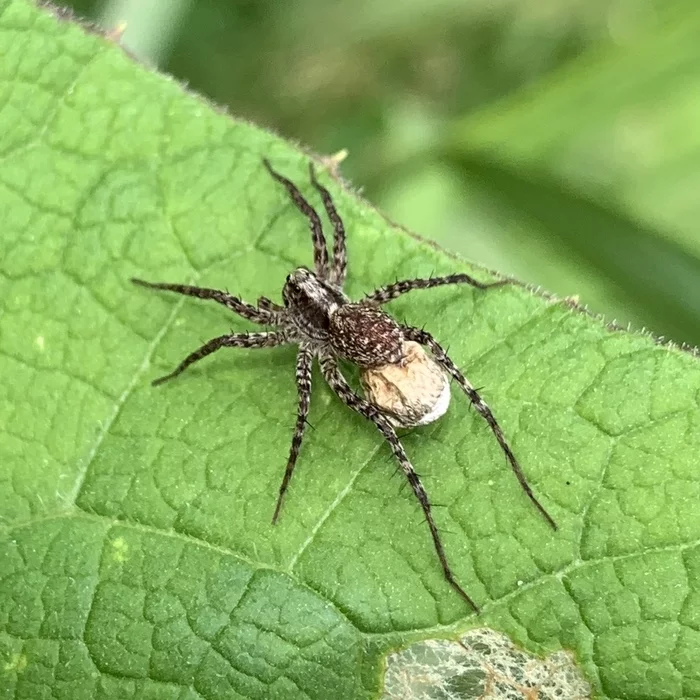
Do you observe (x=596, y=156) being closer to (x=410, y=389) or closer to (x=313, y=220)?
(x=313, y=220)

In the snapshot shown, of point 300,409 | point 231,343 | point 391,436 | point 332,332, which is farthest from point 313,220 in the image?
point 391,436

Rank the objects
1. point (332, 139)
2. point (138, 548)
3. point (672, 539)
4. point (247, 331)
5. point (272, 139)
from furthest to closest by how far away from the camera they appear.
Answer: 1. point (332, 139)
2. point (247, 331)
3. point (272, 139)
4. point (138, 548)
5. point (672, 539)

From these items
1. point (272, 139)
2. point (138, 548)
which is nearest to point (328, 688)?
point (138, 548)

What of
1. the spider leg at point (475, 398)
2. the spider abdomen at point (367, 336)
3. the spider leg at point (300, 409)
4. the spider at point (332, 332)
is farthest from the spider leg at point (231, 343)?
the spider leg at point (475, 398)

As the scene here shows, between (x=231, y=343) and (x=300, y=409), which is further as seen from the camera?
(x=231, y=343)

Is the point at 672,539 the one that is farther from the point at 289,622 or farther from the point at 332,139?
the point at 332,139

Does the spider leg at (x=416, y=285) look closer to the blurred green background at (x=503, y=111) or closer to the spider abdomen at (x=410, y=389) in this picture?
the spider abdomen at (x=410, y=389)

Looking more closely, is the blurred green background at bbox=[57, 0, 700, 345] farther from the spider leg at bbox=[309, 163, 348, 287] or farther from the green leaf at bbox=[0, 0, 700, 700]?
the spider leg at bbox=[309, 163, 348, 287]
